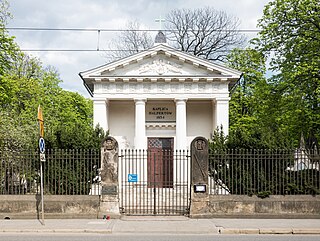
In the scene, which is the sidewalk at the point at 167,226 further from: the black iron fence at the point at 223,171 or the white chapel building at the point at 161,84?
the white chapel building at the point at 161,84

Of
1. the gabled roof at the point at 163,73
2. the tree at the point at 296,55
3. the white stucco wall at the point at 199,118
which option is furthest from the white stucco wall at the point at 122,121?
the tree at the point at 296,55

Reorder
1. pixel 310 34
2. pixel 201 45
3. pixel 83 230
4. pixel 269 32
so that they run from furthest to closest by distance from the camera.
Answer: pixel 201 45 < pixel 269 32 < pixel 310 34 < pixel 83 230

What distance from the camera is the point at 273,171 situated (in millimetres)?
14883

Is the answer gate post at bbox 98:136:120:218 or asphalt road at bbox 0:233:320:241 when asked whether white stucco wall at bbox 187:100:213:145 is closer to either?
gate post at bbox 98:136:120:218

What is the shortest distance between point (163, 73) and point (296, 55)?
26.9 ft

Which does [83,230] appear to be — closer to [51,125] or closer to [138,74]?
[138,74]

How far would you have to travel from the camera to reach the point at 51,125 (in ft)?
122

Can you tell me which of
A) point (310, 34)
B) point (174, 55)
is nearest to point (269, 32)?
point (310, 34)

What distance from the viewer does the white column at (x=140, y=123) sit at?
24547mm

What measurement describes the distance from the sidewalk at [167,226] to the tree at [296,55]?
37.6 feet

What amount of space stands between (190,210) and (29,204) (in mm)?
5776

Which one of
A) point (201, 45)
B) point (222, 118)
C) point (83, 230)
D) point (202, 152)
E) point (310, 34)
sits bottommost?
point (83, 230)

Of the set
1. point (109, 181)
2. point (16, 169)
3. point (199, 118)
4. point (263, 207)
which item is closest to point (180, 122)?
point (199, 118)

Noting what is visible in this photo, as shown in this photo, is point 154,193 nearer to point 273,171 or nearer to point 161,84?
point 273,171
